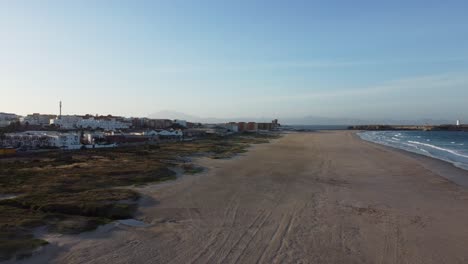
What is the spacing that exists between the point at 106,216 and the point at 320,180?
11741 mm

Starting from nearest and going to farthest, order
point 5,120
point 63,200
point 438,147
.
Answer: point 63,200
point 438,147
point 5,120

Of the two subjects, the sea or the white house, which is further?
the white house

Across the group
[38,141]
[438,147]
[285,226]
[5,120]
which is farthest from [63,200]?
[5,120]

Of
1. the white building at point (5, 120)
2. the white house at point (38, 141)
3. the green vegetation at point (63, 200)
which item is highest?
the white building at point (5, 120)

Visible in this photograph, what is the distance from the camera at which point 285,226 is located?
406 inches

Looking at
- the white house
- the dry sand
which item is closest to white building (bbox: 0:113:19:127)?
the white house

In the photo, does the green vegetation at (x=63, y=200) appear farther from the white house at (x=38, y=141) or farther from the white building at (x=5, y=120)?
the white building at (x=5, y=120)

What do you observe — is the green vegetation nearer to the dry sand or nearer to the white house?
the dry sand

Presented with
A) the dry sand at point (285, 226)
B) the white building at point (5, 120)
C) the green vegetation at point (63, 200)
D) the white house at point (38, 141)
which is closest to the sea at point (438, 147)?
the dry sand at point (285, 226)

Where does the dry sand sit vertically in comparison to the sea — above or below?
below

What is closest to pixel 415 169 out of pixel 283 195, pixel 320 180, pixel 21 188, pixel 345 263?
pixel 320 180

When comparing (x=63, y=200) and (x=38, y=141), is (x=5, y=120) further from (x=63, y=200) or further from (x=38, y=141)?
(x=63, y=200)

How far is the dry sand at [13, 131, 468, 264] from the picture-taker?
26.4ft

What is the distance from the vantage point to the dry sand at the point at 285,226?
8.04 m
